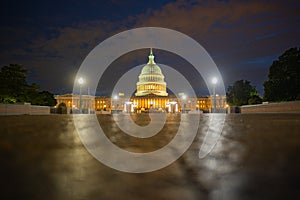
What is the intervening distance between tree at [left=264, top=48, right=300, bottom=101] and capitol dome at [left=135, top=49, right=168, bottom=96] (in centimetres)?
7278

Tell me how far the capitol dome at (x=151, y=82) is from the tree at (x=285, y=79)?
7278 centimetres

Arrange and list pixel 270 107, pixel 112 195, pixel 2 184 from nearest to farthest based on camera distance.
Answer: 1. pixel 112 195
2. pixel 2 184
3. pixel 270 107

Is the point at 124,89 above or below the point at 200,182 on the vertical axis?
above

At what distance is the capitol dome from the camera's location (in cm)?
11075

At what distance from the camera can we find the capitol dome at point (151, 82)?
111 m

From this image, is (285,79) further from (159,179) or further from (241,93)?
(159,179)

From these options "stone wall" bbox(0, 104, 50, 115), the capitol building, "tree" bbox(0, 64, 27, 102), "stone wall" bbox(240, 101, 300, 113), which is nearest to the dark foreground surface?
"stone wall" bbox(0, 104, 50, 115)

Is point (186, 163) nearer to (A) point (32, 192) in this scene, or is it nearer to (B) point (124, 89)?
(A) point (32, 192)

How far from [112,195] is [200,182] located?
484 mm

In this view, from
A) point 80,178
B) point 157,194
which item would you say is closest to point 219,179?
point 157,194

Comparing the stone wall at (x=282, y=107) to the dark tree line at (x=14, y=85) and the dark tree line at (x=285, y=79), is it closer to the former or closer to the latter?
the dark tree line at (x=285, y=79)

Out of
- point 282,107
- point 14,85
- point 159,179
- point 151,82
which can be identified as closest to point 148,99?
point 151,82

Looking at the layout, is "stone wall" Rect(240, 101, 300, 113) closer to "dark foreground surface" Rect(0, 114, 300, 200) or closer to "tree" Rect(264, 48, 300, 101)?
"tree" Rect(264, 48, 300, 101)

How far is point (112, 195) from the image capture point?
1192 mm
